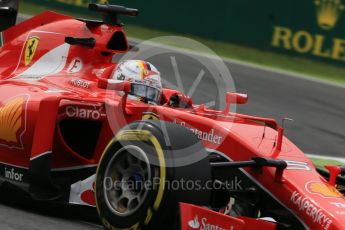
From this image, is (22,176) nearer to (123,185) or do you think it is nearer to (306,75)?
(123,185)

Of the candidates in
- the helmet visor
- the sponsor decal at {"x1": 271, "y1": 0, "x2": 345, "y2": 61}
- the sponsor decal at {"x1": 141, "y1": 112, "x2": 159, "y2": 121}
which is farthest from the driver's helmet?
the sponsor decal at {"x1": 271, "y1": 0, "x2": 345, "y2": 61}

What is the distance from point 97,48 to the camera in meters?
7.52

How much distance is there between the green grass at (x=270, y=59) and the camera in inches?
643

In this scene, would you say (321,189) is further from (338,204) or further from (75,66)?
A: (75,66)

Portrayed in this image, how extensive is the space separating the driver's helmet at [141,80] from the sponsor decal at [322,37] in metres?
9.92

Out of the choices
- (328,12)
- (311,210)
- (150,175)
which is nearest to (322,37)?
(328,12)

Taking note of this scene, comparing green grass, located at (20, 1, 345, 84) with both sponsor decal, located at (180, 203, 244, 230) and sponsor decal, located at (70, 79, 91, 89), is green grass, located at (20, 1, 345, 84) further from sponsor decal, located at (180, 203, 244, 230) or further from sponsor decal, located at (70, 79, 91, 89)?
sponsor decal, located at (180, 203, 244, 230)

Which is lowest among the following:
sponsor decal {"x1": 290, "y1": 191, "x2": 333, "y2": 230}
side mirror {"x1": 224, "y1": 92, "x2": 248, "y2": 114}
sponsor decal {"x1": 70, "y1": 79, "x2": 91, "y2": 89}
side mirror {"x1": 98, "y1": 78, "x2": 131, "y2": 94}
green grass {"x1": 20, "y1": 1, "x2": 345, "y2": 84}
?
green grass {"x1": 20, "y1": 1, "x2": 345, "y2": 84}

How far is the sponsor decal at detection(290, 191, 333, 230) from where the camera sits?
5238 mm

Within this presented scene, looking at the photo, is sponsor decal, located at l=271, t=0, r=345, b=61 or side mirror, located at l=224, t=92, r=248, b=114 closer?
side mirror, located at l=224, t=92, r=248, b=114

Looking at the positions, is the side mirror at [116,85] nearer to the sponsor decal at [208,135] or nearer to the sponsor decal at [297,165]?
the sponsor decal at [208,135]

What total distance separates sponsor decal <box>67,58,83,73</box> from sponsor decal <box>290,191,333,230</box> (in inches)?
108

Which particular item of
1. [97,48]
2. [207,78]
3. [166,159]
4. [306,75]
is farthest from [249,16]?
[166,159]

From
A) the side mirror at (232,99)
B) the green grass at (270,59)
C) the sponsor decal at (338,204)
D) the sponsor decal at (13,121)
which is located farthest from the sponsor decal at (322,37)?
the sponsor decal at (338,204)
